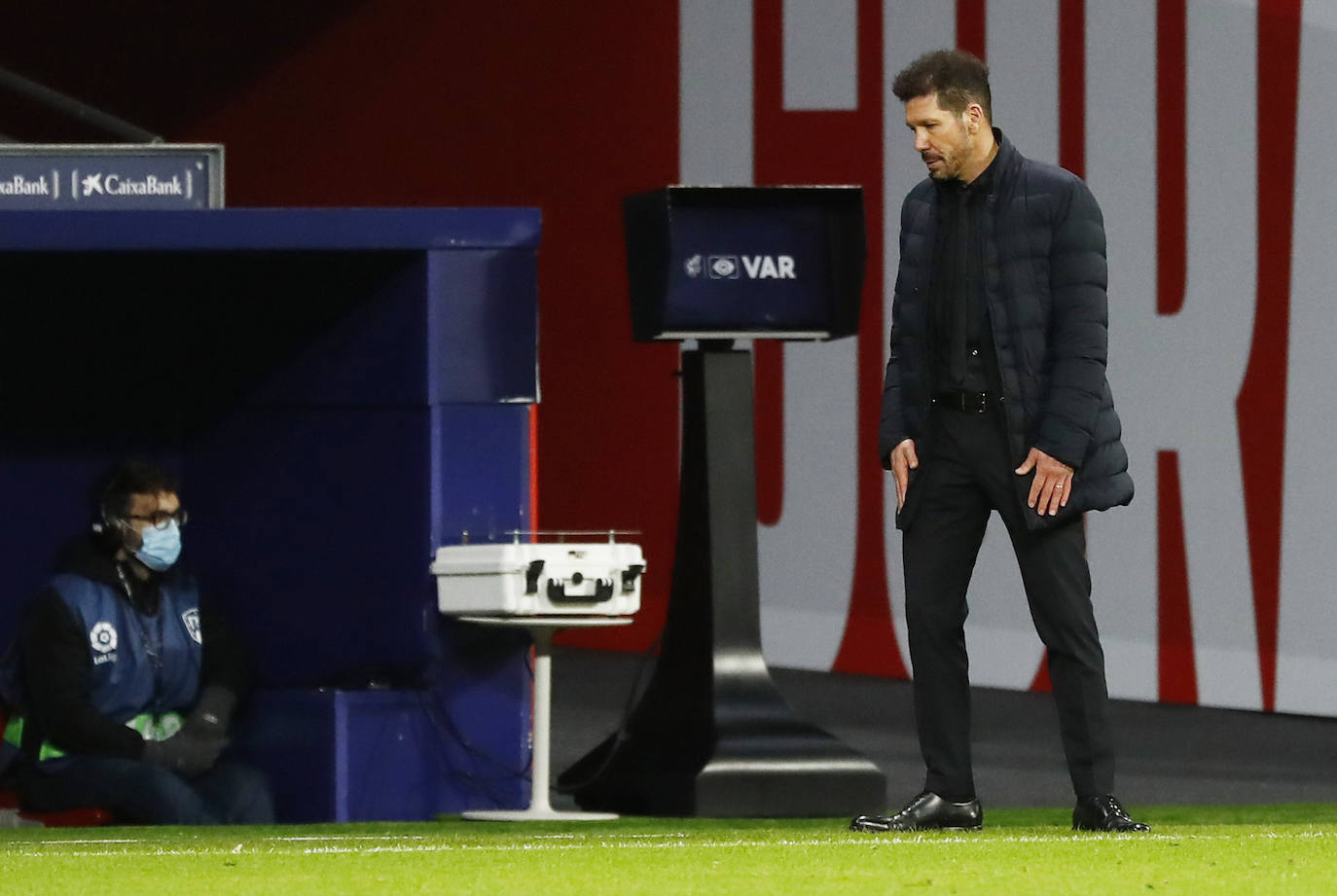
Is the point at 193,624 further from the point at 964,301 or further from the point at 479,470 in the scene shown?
the point at 964,301

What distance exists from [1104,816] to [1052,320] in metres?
0.98

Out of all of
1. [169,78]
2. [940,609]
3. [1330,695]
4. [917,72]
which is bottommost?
[1330,695]

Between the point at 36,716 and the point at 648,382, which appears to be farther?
the point at 648,382

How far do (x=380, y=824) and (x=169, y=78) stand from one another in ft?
24.5

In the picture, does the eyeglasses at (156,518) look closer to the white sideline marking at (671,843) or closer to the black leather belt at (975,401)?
the white sideline marking at (671,843)

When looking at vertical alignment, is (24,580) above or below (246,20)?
below

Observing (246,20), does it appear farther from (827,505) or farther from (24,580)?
(24,580)

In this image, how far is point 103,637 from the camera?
6605mm

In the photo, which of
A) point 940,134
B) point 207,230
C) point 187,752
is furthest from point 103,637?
point 940,134

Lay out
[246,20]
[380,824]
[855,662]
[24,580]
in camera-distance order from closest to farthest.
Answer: [380,824]
[24,580]
[855,662]
[246,20]

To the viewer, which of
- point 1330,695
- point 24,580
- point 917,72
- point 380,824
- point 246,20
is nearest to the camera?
point 917,72

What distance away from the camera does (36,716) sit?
21.6ft

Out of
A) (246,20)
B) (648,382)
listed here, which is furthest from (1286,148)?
(246,20)

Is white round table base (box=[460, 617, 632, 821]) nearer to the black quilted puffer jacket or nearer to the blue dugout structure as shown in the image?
the blue dugout structure
